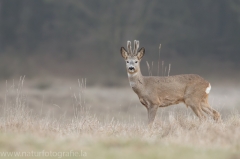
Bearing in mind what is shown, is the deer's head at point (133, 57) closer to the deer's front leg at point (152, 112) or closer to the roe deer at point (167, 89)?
the roe deer at point (167, 89)

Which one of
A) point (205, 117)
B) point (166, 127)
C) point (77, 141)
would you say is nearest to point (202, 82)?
point (205, 117)

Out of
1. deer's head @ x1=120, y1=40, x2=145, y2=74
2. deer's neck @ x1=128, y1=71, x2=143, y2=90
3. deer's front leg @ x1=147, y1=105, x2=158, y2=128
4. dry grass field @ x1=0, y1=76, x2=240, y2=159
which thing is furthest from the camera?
deer's neck @ x1=128, y1=71, x2=143, y2=90

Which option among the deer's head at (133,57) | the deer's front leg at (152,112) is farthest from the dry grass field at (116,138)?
the deer's head at (133,57)

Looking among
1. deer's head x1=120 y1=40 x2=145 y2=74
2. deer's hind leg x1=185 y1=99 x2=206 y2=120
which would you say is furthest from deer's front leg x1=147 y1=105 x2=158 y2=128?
deer's head x1=120 y1=40 x2=145 y2=74

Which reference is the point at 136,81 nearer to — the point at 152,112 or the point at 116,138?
the point at 152,112

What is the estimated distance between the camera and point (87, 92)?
20.8 m

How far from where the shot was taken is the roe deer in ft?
38.1

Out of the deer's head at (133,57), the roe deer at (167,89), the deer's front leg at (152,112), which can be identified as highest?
the deer's head at (133,57)

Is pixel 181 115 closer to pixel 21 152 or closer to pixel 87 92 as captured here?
pixel 21 152

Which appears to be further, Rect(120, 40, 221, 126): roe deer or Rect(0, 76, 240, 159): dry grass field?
Rect(120, 40, 221, 126): roe deer

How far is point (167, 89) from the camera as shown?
1180 cm

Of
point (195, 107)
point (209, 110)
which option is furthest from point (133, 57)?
point (209, 110)

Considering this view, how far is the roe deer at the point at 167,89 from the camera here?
1162 centimetres

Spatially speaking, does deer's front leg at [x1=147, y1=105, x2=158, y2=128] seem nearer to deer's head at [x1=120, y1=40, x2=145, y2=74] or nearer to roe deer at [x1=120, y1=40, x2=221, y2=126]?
roe deer at [x1=120, y1=40, x2=221, y2=126]
